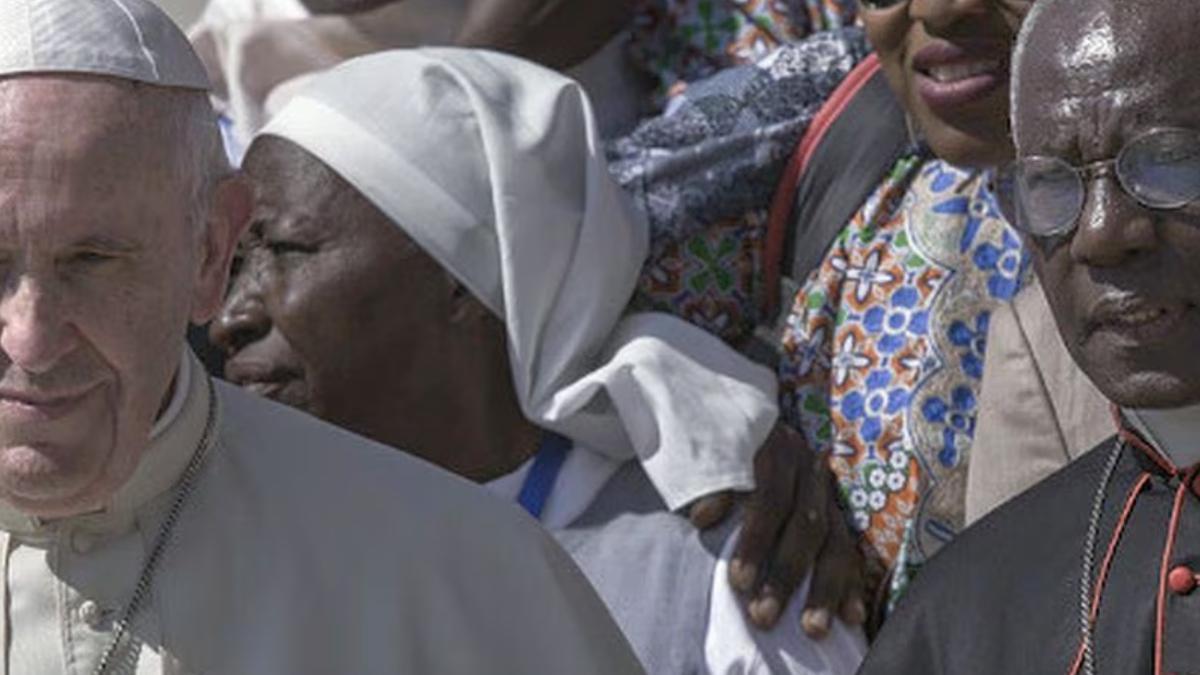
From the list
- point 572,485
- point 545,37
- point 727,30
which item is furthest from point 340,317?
point 727,30

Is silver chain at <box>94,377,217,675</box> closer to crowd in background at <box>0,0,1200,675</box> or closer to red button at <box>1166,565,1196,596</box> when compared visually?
crowd in background at <box>0,0,1200,675</box>

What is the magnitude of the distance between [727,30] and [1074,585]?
7.08ft

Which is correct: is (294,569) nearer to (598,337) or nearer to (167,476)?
(167,476)

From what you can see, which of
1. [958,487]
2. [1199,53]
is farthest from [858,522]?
[1199,53]

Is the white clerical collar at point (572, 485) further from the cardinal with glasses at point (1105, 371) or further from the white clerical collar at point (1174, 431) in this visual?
the white clerical collar at point (1174, 431)

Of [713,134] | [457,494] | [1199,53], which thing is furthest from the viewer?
[713,134]

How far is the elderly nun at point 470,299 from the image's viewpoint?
248 inches

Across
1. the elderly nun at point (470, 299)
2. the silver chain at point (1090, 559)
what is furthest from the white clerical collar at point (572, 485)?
the silver chain at point (1090, 559)

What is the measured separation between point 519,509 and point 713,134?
4.79 ft

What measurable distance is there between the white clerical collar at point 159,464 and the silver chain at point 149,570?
0.01 metres

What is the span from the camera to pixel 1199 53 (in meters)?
4.87

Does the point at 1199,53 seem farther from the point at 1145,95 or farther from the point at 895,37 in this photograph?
the point at 895,37

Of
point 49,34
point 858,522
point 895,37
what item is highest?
point 49,34

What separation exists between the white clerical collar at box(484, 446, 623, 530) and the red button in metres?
1.58
